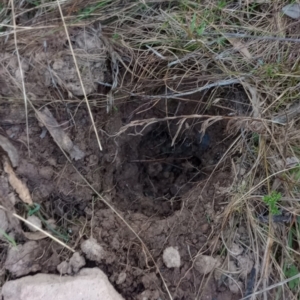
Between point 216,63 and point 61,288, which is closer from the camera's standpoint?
point 61,288

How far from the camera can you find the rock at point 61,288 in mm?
1407

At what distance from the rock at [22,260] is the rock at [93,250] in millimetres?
152

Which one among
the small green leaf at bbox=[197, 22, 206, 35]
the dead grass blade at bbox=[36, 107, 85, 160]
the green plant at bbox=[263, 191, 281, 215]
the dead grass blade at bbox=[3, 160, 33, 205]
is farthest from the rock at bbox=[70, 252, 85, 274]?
the small green leaf at bbox=[197, 22, 206, 35]

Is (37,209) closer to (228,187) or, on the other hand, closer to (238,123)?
(228,187)

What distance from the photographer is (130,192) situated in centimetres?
176

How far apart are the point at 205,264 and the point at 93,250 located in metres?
0.38

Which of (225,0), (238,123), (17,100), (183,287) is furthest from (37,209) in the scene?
(225,0)

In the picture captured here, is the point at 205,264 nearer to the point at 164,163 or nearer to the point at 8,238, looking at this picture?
the point at 164,163

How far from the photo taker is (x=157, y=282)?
58.8 inches

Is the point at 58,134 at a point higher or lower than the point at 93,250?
higher

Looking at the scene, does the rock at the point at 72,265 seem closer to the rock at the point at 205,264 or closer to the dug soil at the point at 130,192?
the dug soil at the point at 130,192

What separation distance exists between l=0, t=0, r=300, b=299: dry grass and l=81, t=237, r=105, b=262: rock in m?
0.44

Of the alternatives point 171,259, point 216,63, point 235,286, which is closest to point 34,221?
point 171,259

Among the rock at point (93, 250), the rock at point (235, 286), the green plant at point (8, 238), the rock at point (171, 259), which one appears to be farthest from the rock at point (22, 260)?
the rock at point (235, 286)
